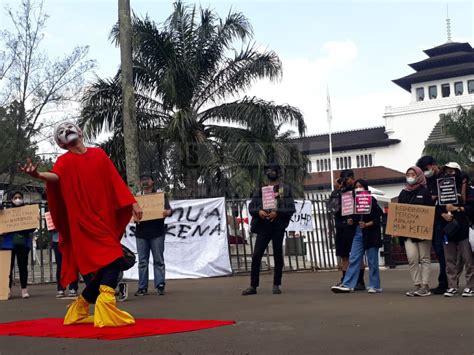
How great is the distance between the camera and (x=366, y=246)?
10242mm

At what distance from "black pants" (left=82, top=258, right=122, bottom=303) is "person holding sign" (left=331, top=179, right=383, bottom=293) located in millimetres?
4252

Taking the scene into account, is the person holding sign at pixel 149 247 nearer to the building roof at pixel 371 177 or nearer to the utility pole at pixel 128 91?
the utility pole at pixel 128 91

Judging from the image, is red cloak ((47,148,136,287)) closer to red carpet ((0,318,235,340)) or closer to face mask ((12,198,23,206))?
red carpet ((0,318,235,340))

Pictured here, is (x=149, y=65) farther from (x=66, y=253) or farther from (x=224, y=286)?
(x=66, y=253)

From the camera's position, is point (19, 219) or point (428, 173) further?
point (19, 219)

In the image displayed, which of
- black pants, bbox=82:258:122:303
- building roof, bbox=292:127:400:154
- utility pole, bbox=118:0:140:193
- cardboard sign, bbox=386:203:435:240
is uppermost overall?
building roof, bbox=292:127:400:154

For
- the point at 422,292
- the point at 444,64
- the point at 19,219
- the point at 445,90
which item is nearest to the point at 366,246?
the point at 422,292

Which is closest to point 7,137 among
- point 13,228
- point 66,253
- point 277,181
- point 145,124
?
point 145,124

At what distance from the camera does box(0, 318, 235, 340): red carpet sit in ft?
20.5

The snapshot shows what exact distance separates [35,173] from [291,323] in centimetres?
285

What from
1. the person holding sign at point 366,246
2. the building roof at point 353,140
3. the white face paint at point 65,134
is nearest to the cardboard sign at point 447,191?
the person holding sign at point 366,246

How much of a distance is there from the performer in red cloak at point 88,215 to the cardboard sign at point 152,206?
356cm

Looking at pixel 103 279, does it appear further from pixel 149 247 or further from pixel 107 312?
pixel 149 247

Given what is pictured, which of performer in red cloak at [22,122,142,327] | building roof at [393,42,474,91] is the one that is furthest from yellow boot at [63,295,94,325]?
building roof at [393,42,474,91]
